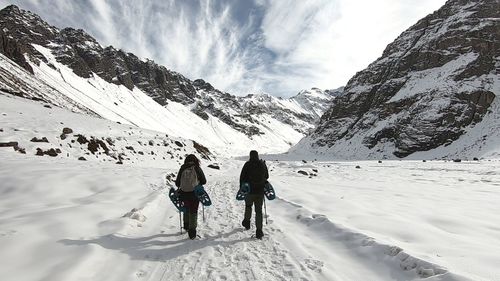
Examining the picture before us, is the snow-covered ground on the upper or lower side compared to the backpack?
lower

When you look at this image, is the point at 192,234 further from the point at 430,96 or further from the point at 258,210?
the point at 430,96

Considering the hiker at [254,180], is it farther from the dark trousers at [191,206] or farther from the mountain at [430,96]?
the mountain at [430,96]

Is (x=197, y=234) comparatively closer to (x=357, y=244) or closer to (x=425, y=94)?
(x=357, y=244)

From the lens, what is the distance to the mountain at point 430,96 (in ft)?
239


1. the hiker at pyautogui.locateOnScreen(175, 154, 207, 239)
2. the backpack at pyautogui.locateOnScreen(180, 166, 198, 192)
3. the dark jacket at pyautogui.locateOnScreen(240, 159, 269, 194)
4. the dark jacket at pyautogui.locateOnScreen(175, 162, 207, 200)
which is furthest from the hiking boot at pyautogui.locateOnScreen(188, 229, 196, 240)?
the dark jacket at pyautogui.locateOnScreen(240, 159, 269, 194)

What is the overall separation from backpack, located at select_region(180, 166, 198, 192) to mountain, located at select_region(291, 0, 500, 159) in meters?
62.9

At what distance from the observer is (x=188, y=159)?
9.99 metres

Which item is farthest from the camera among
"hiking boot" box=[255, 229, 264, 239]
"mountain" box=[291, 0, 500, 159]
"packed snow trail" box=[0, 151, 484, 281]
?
"mountain" box=[291, 0, 500, 159]

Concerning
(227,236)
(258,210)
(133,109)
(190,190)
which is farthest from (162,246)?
(133,109)

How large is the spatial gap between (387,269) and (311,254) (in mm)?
1675

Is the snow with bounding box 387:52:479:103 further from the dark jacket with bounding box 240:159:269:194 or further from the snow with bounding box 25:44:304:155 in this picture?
the dark jacket with bounding box 240:159:269:194

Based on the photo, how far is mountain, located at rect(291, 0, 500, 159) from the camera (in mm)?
72812

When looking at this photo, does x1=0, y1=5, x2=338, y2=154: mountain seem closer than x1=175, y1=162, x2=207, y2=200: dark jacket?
No

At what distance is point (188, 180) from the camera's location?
962 cm
